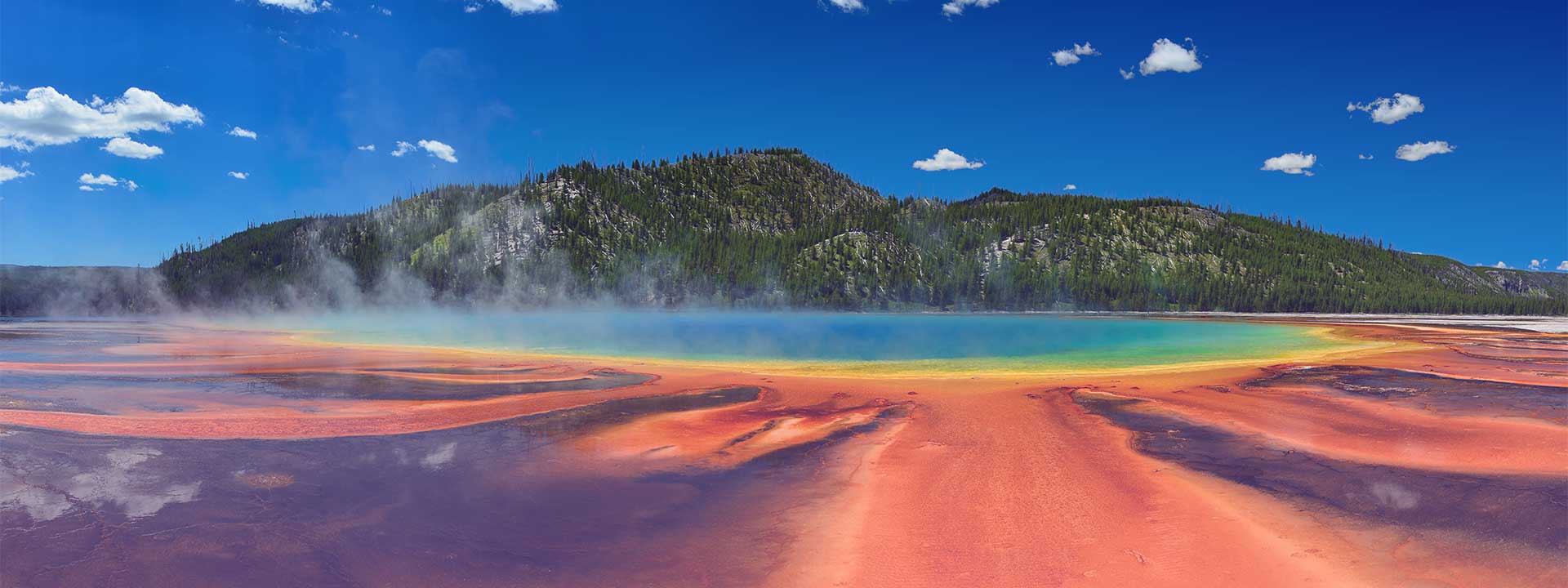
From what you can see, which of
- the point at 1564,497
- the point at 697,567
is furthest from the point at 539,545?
the point at 1564,497

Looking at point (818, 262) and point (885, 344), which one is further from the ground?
point (818, 262)

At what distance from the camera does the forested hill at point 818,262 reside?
14825 cm

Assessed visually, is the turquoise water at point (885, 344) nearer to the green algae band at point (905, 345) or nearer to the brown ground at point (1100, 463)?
the green algae band at point (905, 345)

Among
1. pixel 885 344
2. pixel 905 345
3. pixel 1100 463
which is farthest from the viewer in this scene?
pixel 885 344

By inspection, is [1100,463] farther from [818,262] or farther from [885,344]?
[818,262]

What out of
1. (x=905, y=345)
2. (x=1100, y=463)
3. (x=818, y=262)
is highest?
(x=818, y=262)

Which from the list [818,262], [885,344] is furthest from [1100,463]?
[818,262]

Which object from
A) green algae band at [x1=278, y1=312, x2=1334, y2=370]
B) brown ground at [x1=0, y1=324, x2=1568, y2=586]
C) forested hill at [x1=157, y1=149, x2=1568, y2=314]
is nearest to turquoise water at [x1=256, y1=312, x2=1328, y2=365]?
green algae band at [x1=278, y1=312, x2=1334, y2=370]

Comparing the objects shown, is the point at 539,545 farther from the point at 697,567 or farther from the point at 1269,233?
the point at 1269,233

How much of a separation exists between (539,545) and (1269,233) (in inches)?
8882

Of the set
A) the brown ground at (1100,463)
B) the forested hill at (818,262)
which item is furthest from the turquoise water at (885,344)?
the forested hill at (818,262)

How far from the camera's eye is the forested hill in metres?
148

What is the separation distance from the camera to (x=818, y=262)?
163750 mm

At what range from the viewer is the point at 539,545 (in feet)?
27.7
